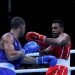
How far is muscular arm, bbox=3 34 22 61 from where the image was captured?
464cm

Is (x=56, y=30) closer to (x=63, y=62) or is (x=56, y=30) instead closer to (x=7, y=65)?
Result: (x=63, y=62)

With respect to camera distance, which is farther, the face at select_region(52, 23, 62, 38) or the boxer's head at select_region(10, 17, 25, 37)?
the face at select_region(52, 23, 62, 38)

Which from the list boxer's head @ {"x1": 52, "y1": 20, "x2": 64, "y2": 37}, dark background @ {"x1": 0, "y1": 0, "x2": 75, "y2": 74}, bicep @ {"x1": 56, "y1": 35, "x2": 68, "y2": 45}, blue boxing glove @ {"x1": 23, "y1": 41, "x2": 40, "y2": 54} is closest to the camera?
blue boxing glove @ {"x1": 23, "y1": 41, "x2": 40, "y2": 54}

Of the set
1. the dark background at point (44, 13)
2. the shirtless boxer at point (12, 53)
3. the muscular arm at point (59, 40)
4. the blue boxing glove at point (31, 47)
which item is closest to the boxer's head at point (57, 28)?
the muscular arm at point (59, 40)

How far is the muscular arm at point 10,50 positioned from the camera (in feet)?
15.2

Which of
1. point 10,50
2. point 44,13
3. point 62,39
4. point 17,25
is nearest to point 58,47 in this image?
point 62,39

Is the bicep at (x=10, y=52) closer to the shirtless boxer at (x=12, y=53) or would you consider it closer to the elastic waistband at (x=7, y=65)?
the shirtless boxer at (x=12, y=53)

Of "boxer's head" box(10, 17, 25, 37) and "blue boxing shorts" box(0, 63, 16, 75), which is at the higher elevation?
"boxer's head" box(10, 17, 25, 37)

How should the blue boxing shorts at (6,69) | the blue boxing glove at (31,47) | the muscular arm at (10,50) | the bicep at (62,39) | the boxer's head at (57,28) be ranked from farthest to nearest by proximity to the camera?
the boxer's head at (57,28), the bicep at (62,39), the blue boxing glove at (31,47), the blue boxing shorts at (6,69), the muscular arm at (10,50)

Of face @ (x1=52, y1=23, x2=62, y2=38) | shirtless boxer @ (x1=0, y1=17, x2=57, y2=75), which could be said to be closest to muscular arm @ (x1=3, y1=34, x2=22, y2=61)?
shirtless boxer @ (x1=0, y1=17, x2=57, y2=75)

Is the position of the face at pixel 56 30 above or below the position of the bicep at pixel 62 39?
above

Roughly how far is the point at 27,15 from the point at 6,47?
362 cm

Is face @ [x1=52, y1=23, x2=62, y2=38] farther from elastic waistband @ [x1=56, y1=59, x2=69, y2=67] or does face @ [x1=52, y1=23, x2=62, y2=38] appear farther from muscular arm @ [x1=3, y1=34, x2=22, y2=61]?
muscular arm @ [x1=3, y1=34, x2=22, y2=61]

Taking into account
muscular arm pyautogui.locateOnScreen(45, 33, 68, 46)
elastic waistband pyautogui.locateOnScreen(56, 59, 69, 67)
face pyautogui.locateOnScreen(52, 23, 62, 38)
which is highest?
face pyautogui.locateOnScreen(52, 23, 62, 38)
